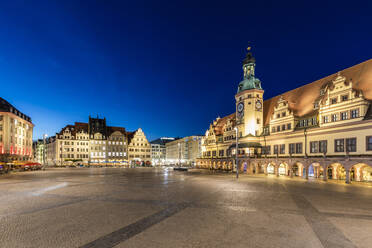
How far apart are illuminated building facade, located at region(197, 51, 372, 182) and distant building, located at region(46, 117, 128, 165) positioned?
59.1 m

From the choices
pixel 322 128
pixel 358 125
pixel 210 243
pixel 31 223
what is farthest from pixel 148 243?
pixel 322 128

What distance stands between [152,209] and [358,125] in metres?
32.2

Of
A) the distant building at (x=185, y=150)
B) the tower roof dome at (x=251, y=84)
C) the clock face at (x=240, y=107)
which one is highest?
the tower roof dome at (x=251, y=84)

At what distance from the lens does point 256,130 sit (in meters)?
54.2

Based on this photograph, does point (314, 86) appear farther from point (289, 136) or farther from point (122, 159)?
Result: point (122, 159)

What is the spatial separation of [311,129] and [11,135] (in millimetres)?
72679

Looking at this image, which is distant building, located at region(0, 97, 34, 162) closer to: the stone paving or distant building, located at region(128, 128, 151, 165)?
distant building, located at region(128, 128, 151, 165)

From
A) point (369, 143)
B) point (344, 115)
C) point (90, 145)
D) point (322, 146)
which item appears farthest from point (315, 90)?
point (90, 145)

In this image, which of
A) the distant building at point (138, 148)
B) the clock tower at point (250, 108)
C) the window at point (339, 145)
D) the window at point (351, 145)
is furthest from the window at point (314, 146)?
the distant building at point (138, 148)

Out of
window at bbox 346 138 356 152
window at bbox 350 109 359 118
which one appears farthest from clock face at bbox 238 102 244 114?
window at bbox 346 138 356 152

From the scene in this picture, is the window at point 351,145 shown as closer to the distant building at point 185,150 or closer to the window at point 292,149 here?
the window at point 292,149

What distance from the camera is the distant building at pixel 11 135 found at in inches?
2355

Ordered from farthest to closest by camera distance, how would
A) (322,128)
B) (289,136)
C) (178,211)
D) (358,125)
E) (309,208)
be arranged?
(289,136)
(322,128)
(358,125)
(309,208)
(178,211)

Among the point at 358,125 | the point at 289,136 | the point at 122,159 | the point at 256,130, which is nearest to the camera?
the point at 358,125
